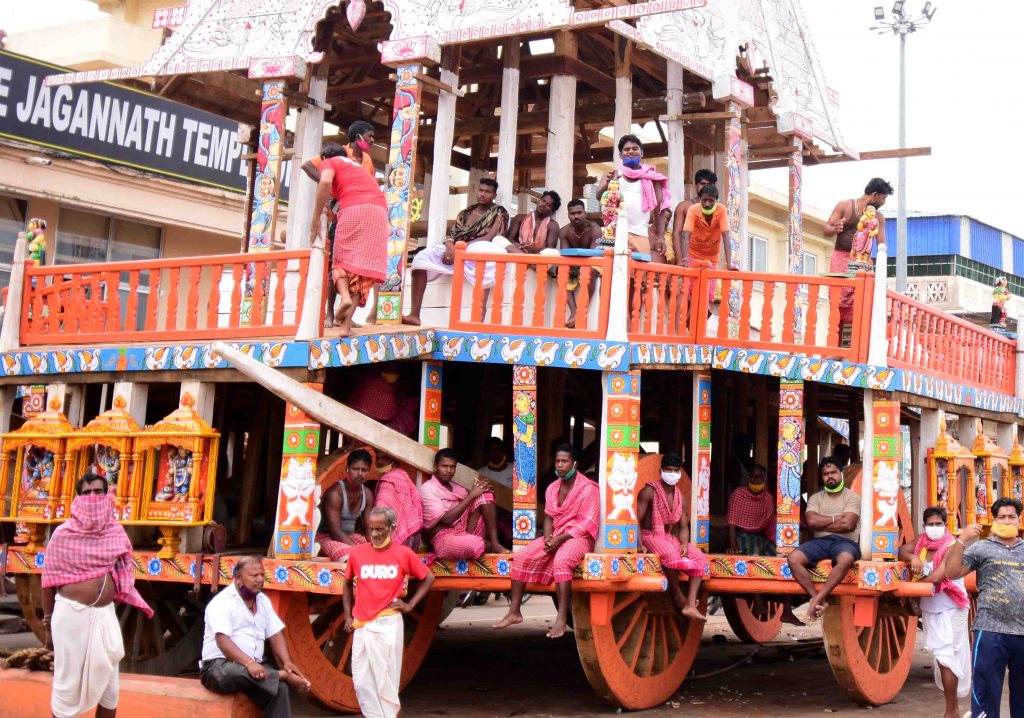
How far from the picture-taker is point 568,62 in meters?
13.3

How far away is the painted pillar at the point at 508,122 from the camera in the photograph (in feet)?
41.8

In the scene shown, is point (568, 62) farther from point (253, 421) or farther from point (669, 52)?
point (253, 421)

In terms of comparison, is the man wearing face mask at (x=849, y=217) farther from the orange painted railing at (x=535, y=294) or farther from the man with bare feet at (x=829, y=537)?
the orange painted railing at (x=535, y=294)

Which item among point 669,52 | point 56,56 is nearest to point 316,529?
point 669,52

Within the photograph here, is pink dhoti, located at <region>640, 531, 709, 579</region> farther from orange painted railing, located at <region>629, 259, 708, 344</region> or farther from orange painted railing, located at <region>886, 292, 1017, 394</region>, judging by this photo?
orange painted railing, located at <region>886, 292, 1017, 394</region>

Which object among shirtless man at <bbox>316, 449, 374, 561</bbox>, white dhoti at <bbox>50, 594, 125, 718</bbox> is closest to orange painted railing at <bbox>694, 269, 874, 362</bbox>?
shirtless man at <bbox>316, 449, 374, 561</bbox>

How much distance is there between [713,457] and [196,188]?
10.0 m

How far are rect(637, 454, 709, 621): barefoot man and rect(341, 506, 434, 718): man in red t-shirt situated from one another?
2.19m

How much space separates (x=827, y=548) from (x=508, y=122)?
17.3 feet

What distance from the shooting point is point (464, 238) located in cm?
1208

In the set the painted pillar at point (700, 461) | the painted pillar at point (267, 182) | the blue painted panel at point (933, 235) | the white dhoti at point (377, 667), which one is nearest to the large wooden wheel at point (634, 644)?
the painted pillar at point (700, 461)

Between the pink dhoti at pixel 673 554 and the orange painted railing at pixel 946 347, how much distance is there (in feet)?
7.31

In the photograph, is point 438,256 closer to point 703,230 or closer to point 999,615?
point 703,230

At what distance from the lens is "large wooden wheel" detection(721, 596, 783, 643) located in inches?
608
